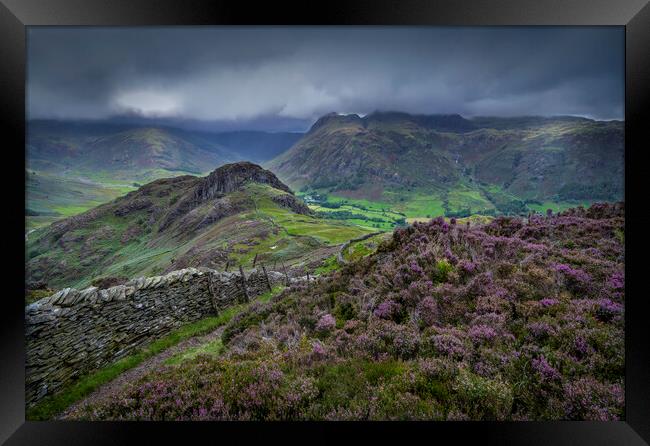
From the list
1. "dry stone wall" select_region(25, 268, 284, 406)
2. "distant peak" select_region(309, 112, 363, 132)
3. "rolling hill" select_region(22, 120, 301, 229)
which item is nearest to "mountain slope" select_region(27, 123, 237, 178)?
"rolling hill" select_region(22, 120, 301, 229)

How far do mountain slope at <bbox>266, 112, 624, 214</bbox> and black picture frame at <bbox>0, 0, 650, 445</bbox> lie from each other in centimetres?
81

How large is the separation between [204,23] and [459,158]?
587 cm

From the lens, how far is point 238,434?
4242 mm

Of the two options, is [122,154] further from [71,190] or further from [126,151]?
[71,190]

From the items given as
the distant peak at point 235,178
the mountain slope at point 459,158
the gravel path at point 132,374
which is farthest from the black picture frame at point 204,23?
the distant peak at point 235,178

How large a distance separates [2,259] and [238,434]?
4266mm

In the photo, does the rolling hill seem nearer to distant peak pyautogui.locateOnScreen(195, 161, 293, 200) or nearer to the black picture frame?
the black picture frame

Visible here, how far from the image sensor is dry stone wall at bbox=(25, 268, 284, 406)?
482 cm

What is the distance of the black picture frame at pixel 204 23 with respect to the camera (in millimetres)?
4414

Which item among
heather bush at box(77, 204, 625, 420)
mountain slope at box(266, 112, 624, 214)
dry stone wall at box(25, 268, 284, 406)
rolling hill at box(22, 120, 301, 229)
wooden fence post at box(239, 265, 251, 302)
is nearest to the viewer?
heather bush at box(77, 204, 625, 420)

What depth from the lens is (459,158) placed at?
7.34 m

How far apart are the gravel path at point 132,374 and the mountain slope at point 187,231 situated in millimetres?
2086

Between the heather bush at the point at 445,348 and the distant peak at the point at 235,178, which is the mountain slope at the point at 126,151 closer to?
the distant peak at the point at 235,178

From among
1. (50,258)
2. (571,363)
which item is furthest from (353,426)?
(50,258)
